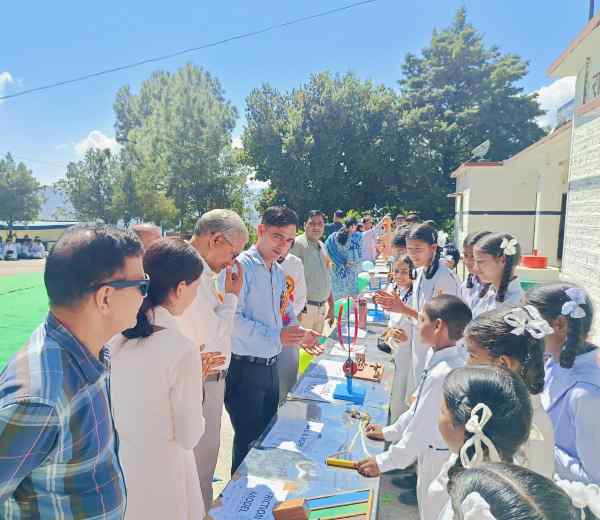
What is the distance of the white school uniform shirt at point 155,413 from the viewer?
1.51 m

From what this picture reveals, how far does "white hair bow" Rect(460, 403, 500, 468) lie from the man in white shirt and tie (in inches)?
52.6

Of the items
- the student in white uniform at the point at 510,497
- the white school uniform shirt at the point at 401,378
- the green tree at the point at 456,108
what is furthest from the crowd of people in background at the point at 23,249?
the student in white uniform at the point at 510,497

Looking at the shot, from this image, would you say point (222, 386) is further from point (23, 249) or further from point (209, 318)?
point (23, 249)

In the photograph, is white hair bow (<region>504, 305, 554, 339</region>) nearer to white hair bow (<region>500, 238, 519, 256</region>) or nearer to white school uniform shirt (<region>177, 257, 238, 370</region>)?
white hair bow (<region>500, 238, 519, 256</region>)

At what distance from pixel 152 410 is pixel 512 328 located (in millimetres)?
1433

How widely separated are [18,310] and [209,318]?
311 inches

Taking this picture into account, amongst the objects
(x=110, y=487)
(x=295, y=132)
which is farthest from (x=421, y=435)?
(x=295, y=132)

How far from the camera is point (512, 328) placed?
1.76 m

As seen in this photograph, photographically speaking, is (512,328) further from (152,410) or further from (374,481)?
(152,410)

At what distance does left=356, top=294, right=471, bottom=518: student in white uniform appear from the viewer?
5.99ft

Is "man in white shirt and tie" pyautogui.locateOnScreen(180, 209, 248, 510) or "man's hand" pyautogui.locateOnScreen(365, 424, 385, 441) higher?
"man in white shirt and tie" pyautogui.locateOnScreen(180, 209, 248, 510)

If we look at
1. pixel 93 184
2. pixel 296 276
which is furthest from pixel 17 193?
pixel 296 276

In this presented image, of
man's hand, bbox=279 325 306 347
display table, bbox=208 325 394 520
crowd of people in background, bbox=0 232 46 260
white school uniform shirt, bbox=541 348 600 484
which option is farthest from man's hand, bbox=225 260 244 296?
crowd of people in background, bbox=0 232 46 260

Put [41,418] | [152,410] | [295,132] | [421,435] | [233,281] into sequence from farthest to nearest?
[295,132] → [233,281] → [421,435] → [152,410] → [41,418]
